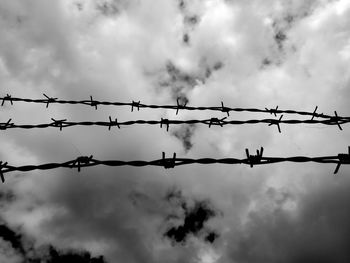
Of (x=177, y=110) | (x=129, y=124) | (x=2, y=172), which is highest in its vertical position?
(x=177, y=110)

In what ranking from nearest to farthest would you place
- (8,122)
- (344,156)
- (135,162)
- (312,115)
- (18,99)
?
(344,156), (135,162), (8,122), (312,115), (18,99)

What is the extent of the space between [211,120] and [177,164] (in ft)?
5.40

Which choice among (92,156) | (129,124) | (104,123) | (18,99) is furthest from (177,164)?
(18,99)

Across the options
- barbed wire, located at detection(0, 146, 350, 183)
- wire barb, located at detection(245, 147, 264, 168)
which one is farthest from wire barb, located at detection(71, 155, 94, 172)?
wire barb, located at detection(245, 147, 264, 168)

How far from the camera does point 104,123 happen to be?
13.9 feet

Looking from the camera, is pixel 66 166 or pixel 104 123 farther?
pixel 104 123

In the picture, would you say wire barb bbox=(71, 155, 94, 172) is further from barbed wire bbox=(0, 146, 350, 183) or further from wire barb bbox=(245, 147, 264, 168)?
wire barb bbox=(245, 147, 264, 168)

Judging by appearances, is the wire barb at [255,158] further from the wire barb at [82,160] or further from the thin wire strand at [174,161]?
the wire barb at [82,160]

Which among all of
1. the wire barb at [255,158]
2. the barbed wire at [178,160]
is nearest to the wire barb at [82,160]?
the barbed wire at [178,160]

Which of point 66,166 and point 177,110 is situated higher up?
point 177,110

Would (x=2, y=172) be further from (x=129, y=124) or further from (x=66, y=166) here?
(x=129, y=124)

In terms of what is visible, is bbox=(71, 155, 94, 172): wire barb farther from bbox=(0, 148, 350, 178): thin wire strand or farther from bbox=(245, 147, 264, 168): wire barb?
bbox=(245, 147, 264, 168): wire barb

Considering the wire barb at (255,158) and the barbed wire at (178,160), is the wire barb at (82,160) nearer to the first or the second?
the barbed wire at (178,160)

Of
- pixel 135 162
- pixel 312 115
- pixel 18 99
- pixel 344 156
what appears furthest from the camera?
pixel 18 99
